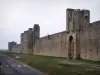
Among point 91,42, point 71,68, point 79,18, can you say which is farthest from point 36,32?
point 71,68

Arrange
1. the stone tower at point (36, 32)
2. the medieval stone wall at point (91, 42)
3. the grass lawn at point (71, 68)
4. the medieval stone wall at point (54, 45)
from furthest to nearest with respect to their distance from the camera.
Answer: the stone tower at point (36, 32) < the medieval stone wall at point (54, 45) < the medieval stone wall at point (91, 42) < the grass lawn at point (71, 68)

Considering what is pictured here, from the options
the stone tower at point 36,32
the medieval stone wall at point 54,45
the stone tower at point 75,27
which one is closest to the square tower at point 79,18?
the stone tower at point 75,27

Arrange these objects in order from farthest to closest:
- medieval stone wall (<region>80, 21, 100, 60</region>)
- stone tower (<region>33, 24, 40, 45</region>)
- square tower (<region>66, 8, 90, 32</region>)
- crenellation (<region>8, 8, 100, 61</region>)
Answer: stone tower (<region>33, 24, 40, 45</region>)
square tower (<region>66, 8, 90, 32</region>)
crenellation (<region>8, 8, 100, 61</region>)
medieval stone wall (<region>80, 21, 100, 60</region>)

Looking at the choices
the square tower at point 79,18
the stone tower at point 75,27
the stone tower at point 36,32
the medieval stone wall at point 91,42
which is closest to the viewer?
the medieval stone wall at point 91,42

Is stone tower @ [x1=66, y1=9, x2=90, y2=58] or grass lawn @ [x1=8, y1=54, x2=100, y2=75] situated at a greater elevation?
stone tower @ [x1=66, y1=9, x2=90, y2=58]

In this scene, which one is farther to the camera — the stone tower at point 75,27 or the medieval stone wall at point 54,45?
the medieval stone wall at point 54,45

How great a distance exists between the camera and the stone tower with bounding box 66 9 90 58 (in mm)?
37969

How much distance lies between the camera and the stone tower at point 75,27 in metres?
38.0

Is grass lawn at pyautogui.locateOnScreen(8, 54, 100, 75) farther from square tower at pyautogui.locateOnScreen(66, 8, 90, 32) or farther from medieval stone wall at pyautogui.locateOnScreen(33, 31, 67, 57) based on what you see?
medieval stone wall at pyautogui.locateOnScreen(33, 31, 67, 57)

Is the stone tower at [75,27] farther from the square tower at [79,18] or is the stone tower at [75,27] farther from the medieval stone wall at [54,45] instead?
the medieval stone wall at [54,45]

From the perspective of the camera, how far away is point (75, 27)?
130 ft

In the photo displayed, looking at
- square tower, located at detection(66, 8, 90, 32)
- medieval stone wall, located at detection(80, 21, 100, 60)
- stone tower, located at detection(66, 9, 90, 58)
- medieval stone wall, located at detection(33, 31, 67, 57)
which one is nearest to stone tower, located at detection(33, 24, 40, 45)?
medieval stone wall, located at detection(33, 31, 67, 57)

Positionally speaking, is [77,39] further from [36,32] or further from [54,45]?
[36,32]

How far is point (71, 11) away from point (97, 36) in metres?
13.5
